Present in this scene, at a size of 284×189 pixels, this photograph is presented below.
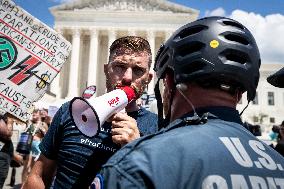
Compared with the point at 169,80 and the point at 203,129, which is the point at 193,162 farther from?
the point at 169,80

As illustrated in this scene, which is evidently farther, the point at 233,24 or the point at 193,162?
the point at 233,24

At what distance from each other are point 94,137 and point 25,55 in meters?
1.19

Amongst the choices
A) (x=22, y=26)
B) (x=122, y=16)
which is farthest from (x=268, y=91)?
(x=22, y=26)

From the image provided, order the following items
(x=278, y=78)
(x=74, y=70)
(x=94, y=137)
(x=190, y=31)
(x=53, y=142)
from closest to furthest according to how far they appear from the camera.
A: 1. (x=190, y=31)
2. (x=94, y=137)
3. (x=53, y=142)
4. (x=278, y=78)
5. (x=74, y=70)

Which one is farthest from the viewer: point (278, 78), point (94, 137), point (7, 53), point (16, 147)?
point (16, 147)

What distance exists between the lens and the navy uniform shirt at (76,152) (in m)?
1.99

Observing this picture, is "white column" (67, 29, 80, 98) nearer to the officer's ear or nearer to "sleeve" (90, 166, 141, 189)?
the officer's ear

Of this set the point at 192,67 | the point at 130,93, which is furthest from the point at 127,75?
the point at 192,67

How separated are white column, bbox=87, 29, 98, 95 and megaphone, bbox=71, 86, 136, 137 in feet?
154

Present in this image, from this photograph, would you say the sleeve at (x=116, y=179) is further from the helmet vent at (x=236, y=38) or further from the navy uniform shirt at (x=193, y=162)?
A: the helmet vent at (x=236, y=38)

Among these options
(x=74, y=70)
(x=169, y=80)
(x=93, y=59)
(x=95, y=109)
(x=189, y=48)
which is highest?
(x=93, y=59)

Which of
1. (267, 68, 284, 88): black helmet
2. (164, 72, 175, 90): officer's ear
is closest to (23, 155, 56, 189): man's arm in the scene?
(164, 72, 175, 90): officer's ear

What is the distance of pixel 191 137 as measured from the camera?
1.17 meters

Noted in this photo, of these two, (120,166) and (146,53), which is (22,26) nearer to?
(146,53)
